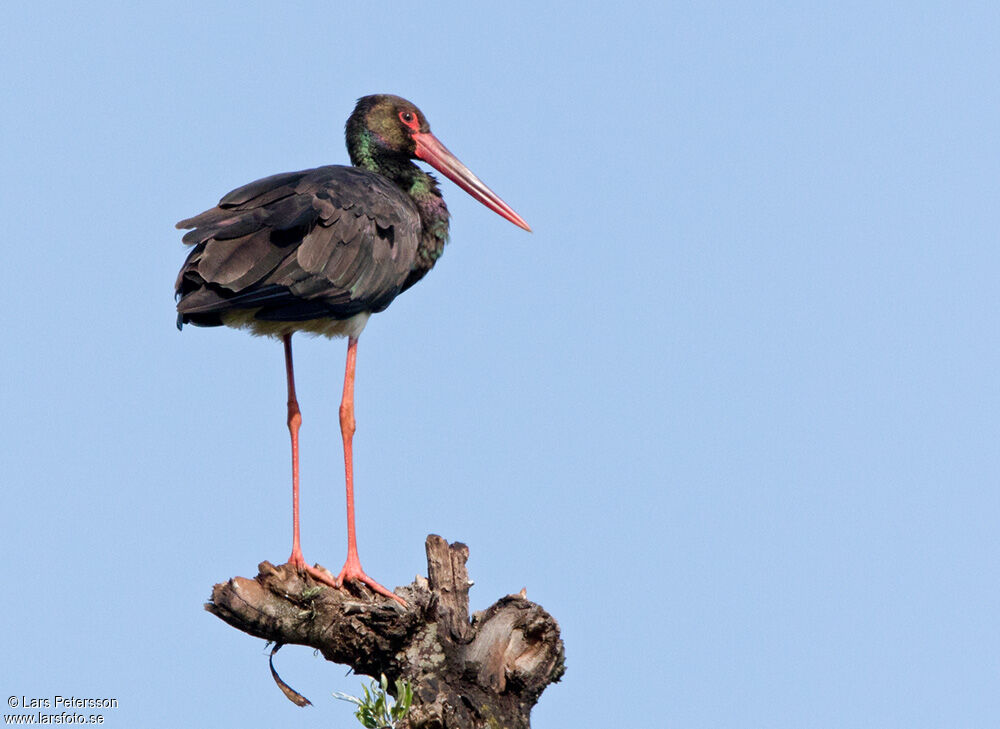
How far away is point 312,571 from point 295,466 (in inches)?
48.2

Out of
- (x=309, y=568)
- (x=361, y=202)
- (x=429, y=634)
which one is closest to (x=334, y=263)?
(x=361, y=202)

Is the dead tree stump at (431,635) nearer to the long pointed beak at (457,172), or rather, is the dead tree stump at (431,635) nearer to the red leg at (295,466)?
the red leg at (295,466)

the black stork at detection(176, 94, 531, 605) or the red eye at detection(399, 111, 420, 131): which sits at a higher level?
the red eye at detection(399, 111, 420, 131)

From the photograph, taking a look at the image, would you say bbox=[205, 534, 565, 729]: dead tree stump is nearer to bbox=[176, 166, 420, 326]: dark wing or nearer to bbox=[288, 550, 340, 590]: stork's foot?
bbox=[288, 550, 340, 590]: stork's foot

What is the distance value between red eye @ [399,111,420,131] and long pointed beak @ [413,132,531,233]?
0.19 ft

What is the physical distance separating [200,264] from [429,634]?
2767mm

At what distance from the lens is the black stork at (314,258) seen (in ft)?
28.9

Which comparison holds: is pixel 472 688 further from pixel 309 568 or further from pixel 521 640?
pixel 309 568

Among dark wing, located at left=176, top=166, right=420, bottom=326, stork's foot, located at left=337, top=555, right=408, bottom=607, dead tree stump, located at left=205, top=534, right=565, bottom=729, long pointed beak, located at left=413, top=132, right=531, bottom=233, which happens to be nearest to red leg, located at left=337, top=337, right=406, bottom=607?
stork's foot, located at left=337, top=555, right=408, bottom=607

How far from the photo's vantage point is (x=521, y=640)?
8.22 meters

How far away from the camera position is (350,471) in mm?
10148

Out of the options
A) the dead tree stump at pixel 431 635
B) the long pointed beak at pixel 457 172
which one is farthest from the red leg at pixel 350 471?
the long pointed beak at pixel 457 172

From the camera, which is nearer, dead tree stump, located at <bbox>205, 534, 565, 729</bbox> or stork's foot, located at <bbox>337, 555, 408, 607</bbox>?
dead tree stump, located at <bbox>205, 534, 565, 729</bbox>

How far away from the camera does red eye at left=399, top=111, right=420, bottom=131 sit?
11.5 metres
